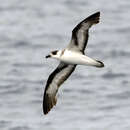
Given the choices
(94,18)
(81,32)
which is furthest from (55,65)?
(94,18)

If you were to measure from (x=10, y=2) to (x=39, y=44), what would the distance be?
7.53 metres

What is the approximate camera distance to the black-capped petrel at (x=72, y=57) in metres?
13.4

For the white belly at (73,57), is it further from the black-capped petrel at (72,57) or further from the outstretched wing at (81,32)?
the outstretched wing at (81,32)

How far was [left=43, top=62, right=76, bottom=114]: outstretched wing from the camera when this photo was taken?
14586 mm

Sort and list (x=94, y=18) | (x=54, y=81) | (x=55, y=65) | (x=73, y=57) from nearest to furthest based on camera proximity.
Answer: (x=94, y=18) < (x=73, y=57) < (x=54, y=81) < (x=55, y=65)

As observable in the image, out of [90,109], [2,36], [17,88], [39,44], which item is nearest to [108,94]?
[90,109]

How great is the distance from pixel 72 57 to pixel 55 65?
11.0m

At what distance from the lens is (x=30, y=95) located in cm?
2162

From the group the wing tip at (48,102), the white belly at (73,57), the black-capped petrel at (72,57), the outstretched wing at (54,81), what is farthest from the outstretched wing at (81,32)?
the wing tip at (48,102)

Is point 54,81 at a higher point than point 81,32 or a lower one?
lower

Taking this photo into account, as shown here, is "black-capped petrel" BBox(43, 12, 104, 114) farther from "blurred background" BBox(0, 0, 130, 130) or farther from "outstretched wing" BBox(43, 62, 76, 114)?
"blurred background" BBox(0, 0, 130, 130)

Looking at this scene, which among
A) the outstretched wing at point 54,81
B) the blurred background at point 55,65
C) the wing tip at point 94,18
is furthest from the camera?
the blurred background at point 55,65

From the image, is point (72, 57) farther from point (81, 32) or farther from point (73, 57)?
point (81, 32)

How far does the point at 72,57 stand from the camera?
44.4 feet
